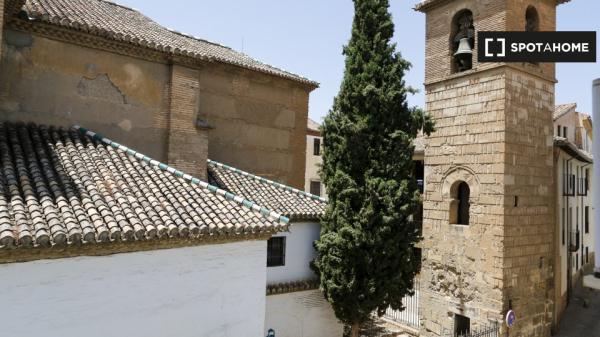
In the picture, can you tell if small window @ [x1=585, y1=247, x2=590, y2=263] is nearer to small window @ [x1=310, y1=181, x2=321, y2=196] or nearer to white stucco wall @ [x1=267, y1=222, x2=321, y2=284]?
small window @ [x1=310, y1=181, x2=321, y2=196]

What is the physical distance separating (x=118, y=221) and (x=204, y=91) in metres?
6.74

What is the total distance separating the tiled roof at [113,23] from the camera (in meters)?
8.21

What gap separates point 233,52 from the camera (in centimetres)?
1417

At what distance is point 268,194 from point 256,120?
3.32 metres

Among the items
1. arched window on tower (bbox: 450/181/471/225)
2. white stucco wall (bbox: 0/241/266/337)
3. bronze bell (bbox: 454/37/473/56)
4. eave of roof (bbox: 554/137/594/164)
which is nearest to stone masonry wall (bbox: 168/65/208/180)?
white stucco wall (bbox: 0/241/266/337)

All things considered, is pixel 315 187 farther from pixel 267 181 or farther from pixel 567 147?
pixel 267 181

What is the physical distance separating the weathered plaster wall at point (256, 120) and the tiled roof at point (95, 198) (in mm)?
4133

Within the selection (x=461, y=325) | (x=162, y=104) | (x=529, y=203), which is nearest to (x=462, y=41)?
(x=529, y=203)

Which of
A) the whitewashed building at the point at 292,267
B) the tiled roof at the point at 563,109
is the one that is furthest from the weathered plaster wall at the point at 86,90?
the tiled roof at the point at 563,109

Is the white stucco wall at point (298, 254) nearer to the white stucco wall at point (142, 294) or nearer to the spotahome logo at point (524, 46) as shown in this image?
the white stucco wall at point (142, 294)

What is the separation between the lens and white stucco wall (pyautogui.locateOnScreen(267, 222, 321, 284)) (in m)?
9.78

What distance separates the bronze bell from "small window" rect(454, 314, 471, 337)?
6.85 m

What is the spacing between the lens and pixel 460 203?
11.5m

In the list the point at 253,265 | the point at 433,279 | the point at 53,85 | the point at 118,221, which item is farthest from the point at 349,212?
the point at 53,85
